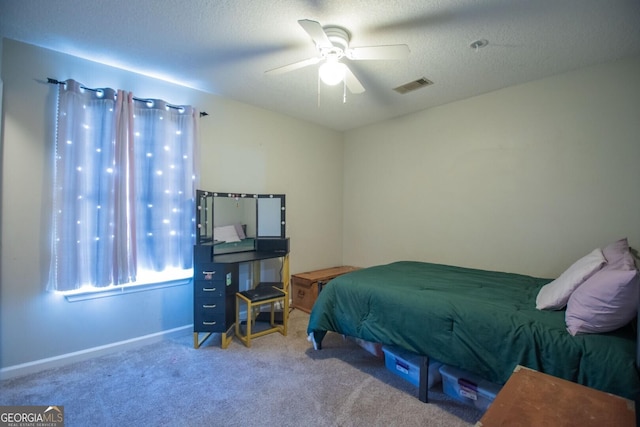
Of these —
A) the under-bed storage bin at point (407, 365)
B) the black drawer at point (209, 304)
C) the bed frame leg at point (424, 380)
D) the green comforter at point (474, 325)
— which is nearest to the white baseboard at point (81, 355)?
the black drawer at point (209, 304)

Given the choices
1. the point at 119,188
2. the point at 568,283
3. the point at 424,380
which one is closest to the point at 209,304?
the point at 119,188

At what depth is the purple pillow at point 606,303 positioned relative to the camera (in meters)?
1.30

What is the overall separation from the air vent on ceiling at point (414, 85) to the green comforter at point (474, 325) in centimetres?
180

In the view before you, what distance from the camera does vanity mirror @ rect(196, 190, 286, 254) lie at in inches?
111

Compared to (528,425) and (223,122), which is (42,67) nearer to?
(223,122)

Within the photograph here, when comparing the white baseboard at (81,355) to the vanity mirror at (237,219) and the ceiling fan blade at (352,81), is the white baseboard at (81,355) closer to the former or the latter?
the vanity mirror at (237,219)

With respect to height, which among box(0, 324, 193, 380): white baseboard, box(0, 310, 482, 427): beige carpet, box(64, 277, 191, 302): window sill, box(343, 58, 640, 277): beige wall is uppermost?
box(343, 58, 640, 277): beige wall

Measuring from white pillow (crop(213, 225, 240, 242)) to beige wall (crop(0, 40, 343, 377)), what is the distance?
43 cm

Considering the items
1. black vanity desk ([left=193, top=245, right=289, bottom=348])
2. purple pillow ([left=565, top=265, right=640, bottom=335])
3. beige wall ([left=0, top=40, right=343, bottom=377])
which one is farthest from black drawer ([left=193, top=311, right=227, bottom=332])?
purple pillow ([left=565, top=265, right=640, bottom=335])

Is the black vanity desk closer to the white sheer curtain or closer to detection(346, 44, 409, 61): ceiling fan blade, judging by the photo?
the white sheer curtain

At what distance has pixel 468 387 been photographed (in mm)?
1804

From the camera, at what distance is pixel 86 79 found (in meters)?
2.32

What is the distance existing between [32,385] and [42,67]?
2.30 meters

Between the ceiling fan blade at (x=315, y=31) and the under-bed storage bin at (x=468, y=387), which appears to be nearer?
the ceiling fan blade at (x=315, y=31)
